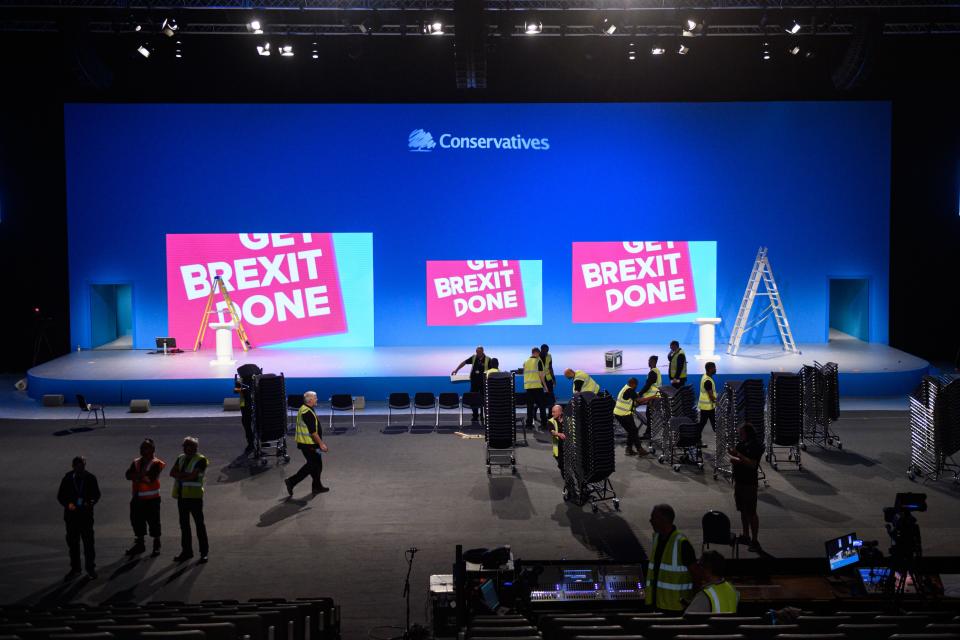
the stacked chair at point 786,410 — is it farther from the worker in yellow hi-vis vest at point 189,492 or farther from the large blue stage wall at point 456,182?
the large blue stage wall at point 456,182

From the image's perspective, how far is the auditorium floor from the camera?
9.55 metres

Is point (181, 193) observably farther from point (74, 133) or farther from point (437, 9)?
point (437, 9)

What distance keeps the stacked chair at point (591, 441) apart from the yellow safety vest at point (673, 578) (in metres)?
4.64

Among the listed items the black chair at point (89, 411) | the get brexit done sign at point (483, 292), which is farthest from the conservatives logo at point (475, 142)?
the black chair at point (89, 411)

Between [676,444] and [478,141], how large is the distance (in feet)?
34.3

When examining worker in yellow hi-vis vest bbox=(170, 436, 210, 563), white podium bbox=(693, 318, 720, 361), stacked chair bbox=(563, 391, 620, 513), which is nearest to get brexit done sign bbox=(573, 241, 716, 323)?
white podium bbox=(693, 318, 720, 361)

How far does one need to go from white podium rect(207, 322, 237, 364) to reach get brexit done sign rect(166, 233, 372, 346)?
228 cm

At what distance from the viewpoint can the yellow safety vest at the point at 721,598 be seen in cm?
623

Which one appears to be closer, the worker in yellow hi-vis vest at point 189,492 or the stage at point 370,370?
the worker in yellow hi-vis vest at point 189,492

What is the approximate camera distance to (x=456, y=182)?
2188 centimetres

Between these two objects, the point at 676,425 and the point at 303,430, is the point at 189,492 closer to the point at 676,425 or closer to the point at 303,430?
the point at 303,430

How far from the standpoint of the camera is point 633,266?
22.0 metres

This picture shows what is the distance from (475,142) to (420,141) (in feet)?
3.95

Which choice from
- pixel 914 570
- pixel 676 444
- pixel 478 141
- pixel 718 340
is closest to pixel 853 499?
pixel 676 444
